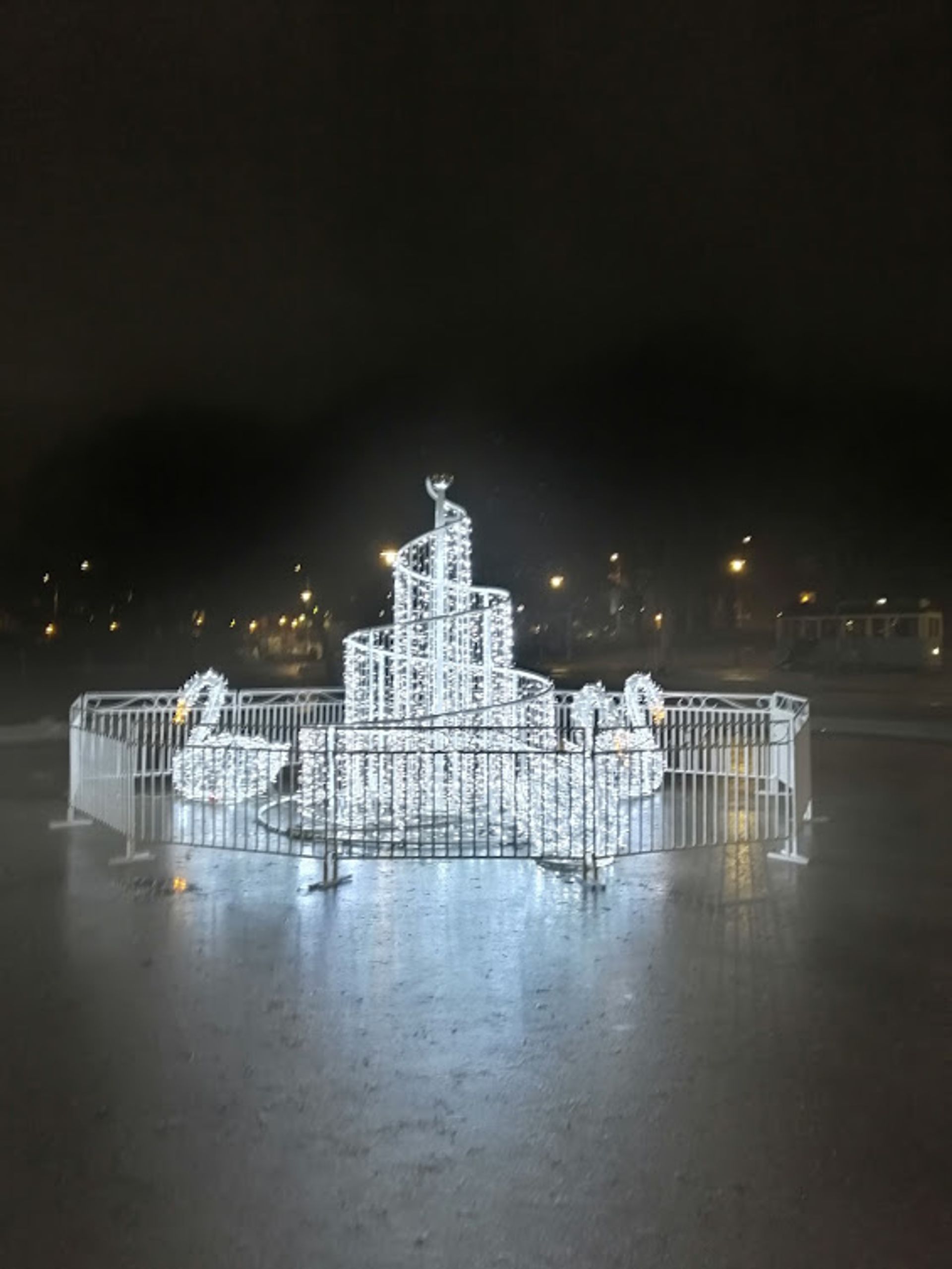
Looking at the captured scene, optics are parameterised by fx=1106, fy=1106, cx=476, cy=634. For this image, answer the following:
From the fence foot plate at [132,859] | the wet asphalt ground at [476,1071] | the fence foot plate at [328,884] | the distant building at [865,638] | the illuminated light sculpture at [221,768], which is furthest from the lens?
the distant building at [865,638]

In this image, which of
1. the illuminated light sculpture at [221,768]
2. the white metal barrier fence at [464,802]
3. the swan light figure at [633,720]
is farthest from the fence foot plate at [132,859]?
the swan light figure at [633,720]

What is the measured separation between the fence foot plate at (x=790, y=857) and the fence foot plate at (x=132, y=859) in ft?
17.7

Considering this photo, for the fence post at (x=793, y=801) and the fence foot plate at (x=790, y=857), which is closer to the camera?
the fence foot plate at (x=790, y=857)

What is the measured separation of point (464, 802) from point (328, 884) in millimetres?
2338

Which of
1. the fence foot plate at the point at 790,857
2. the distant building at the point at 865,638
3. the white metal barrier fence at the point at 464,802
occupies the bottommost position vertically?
the fence foot plate at the point at 790,857

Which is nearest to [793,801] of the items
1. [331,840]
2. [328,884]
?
[331,840]

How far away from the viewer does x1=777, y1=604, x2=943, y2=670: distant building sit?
45656 millimetres

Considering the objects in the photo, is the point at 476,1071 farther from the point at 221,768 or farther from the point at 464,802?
the point at 221,768

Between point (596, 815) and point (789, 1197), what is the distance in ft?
17.0

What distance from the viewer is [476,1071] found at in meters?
5.05

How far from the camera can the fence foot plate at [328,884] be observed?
846 cm

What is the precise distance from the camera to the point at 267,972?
256 inches

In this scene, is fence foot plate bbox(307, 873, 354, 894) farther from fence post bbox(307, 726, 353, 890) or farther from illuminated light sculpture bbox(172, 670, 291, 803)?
illuminated light sculpture bbox(172, 670, 291, 803)

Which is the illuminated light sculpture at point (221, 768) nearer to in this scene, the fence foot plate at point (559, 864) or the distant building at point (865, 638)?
the fence foot plate at point (559, 864)
